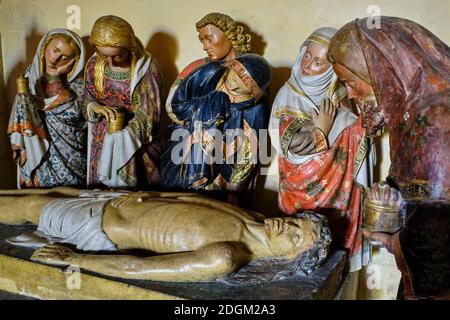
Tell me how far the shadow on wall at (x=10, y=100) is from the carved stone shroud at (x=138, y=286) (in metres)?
2.30

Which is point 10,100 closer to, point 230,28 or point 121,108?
point 121,108

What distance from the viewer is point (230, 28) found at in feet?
10.6

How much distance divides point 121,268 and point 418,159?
1.49 metres

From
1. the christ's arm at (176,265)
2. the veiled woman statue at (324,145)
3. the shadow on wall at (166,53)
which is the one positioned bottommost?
the christ's arm at (176,265)

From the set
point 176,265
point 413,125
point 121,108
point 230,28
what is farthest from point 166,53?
point 413,125

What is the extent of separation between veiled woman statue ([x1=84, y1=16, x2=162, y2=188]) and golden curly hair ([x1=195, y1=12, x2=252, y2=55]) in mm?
553

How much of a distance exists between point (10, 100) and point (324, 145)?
3.45 metres

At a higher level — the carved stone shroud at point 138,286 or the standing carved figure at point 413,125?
the standing carved figure at point 413,125

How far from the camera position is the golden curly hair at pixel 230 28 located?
322 centimetres

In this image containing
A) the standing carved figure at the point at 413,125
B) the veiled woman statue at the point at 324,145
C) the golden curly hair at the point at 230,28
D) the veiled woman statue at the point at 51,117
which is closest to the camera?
the standing carved figure at the point at 413,125

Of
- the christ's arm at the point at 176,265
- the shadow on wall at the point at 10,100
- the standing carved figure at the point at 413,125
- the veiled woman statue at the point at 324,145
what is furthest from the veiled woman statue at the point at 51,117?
the standing carved figure at the point at 413,125

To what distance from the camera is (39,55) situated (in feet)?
12.5

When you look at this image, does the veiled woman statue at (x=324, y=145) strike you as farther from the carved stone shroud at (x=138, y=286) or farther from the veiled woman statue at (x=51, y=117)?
the veiled woman statue at (x=51, y=117)

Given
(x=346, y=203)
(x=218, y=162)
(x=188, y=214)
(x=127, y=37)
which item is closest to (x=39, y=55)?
(x=127, y=37)
